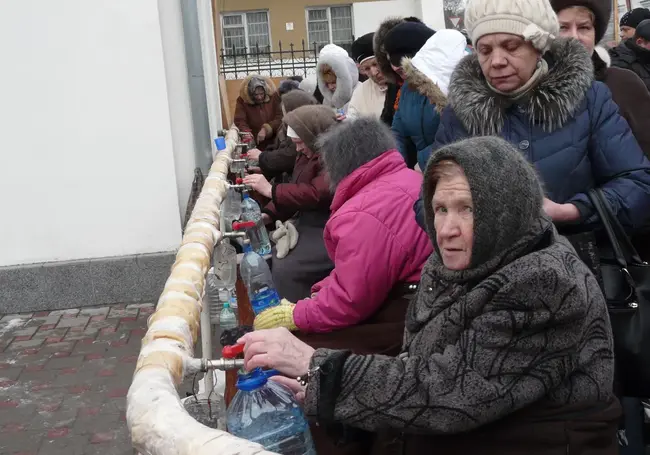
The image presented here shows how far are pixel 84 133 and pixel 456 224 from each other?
5419 mm

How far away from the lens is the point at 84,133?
21.9ft

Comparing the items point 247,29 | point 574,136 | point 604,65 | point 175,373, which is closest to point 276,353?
point 175,373

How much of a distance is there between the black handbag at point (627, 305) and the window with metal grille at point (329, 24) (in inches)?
995

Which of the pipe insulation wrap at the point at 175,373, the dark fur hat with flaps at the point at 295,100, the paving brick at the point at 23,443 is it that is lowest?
the paving brick at the point at 23,443

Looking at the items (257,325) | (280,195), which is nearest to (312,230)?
(280,195)

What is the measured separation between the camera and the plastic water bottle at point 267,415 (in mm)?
1882

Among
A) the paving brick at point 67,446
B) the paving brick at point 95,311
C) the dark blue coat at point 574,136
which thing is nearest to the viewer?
the dark blue coat at point 574,136

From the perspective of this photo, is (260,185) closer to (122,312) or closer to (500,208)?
(122,312)

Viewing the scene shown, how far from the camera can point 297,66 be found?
69.9 feet

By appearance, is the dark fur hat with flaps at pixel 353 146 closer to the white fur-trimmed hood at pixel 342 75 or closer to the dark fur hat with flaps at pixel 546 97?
the dark fur hat with flaps at pixel 546 97

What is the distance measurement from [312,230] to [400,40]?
47.6 inches

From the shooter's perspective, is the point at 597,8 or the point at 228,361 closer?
the point at 228,361

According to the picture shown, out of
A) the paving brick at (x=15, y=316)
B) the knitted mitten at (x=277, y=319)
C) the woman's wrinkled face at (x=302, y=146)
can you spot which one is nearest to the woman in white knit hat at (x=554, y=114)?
the knitted mitten at (x=277, y=319)

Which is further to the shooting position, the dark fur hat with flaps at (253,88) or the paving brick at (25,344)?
the dark fur hat with flaps at (253,88)
